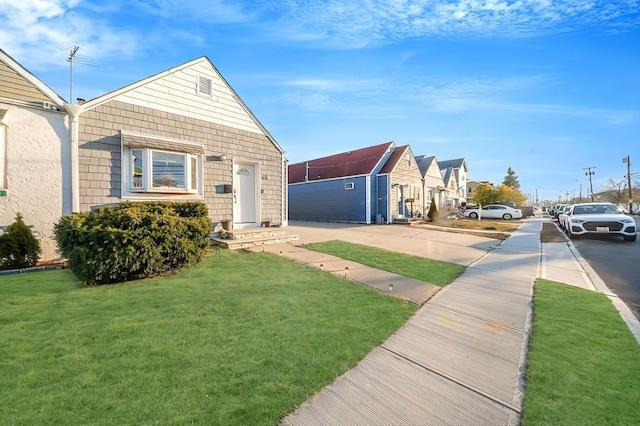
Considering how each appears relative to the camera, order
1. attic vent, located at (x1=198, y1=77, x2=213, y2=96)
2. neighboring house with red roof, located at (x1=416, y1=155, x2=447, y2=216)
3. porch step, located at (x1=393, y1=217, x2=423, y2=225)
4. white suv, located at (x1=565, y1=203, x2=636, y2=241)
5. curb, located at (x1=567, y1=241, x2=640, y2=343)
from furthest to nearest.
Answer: neighboring house with red roof, located at (x1=416, y1=155, x2=447, y2=216) < porch step, located at (x1=393, y1=217, x2=423, y2=225) < white suv, located at (x1=565, y1=203, x2=636, y2=241) < attic vent, located at (x1=198, y1=77, x2=213, y2=96) < curb, located at (x1=567, y1=241, x2=640, y2=343)

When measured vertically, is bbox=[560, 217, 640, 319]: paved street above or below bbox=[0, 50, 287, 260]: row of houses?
below

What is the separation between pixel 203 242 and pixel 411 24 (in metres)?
7.92

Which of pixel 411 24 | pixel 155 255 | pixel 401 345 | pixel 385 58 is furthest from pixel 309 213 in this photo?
pixel 401 345

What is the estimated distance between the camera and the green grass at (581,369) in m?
1.95

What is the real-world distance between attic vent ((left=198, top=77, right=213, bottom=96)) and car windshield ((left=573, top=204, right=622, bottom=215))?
17.1m

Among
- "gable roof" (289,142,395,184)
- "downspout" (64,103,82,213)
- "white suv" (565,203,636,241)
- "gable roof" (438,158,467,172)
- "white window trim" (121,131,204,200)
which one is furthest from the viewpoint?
"gable roof" (438,158,467,172)

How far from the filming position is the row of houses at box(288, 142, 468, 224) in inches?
741

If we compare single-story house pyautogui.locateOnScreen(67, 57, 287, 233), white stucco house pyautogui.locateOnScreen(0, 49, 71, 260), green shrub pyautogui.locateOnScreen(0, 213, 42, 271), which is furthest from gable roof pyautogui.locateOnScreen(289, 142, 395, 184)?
green shrub pyautogui.locateOnScreen(0, 213, 42, 271)

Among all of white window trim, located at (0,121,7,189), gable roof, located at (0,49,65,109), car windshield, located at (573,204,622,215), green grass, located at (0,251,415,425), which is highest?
gable roof, located at (0,49,65,109)

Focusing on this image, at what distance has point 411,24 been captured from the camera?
772 cm

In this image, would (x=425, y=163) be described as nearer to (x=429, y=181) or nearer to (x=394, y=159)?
(x=429, y=181)

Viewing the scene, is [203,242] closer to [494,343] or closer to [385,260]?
[385,260]

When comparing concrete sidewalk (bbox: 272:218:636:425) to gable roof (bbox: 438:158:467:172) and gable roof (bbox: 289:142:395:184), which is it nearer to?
gable roof (bbox: 289:142:395:184)

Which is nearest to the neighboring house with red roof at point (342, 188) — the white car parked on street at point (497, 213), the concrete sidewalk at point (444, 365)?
the concrete sidewalk at point (444, 365)
